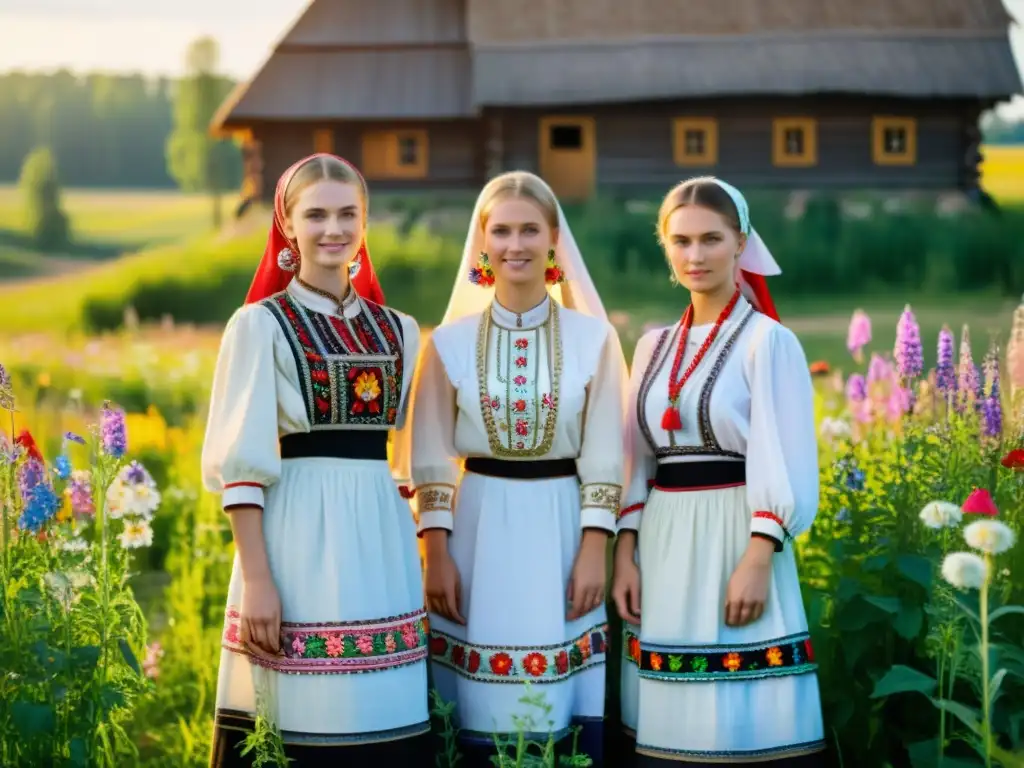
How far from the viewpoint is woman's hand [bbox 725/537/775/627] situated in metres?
2.94

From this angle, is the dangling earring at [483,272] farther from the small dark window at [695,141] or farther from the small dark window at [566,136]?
the small dark window at [566,136]

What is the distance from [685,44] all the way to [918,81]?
328 cm

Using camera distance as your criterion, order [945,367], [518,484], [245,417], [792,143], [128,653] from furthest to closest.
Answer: [792,143] < [945,367] < [128,653] < [518,484] < [245,417]

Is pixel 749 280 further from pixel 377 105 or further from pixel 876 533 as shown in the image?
pixel 377 105

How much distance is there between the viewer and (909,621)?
10.8 ft

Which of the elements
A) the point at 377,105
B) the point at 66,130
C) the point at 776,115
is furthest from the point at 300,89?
the point at 66,130

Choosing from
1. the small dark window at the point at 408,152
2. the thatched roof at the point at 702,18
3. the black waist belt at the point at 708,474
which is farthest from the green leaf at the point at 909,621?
the small dark window at the point at 408,152

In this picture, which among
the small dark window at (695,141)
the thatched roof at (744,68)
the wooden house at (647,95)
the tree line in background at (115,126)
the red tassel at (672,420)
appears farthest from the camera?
the tree line in background at (115,126)

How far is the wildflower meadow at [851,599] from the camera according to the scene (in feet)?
9.82

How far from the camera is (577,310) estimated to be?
11.0ft

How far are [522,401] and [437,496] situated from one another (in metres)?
0.33

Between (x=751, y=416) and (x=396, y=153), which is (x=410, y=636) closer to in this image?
(x=751, y=416)

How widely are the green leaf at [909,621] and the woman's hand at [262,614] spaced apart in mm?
1604

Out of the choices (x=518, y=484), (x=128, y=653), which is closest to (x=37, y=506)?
(x=128, y=653)
